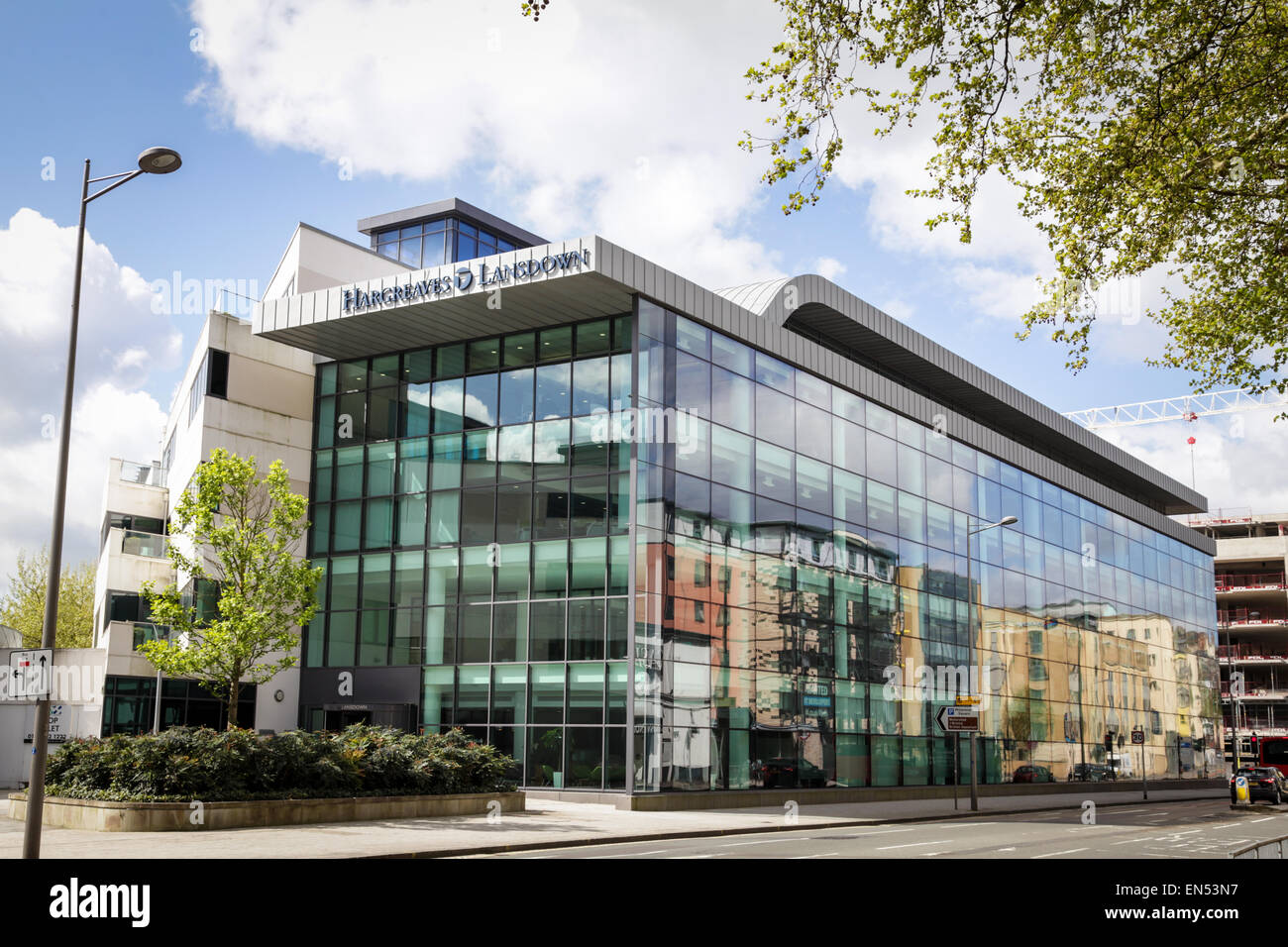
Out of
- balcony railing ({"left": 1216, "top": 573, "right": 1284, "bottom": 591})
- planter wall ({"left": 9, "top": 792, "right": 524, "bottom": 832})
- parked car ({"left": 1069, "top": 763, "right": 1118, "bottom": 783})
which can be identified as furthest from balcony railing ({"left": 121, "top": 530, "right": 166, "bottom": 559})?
balcony railing ({"left": 1216, "top": 573, "right": 1284, "bottom": 591})

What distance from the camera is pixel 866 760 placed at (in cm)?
4016

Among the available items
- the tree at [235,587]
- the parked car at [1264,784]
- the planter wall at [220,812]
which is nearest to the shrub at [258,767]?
the planter wall at [220,812]

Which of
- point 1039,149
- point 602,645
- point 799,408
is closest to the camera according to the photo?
point 1039,149

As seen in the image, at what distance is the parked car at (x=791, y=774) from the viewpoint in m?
35.2

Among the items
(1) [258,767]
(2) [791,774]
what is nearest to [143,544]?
(1) [258,767]

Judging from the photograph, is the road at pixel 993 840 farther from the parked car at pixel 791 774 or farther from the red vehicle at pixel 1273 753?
the red vehicle at pixel 1273 753

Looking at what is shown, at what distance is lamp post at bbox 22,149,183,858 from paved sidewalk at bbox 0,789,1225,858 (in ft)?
5.97

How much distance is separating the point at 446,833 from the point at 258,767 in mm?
4470

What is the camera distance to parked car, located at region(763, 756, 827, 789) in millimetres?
35219

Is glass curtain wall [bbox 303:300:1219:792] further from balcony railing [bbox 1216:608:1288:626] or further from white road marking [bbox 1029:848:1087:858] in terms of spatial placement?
balcony railing [bbox 1216:608:1288:626]
